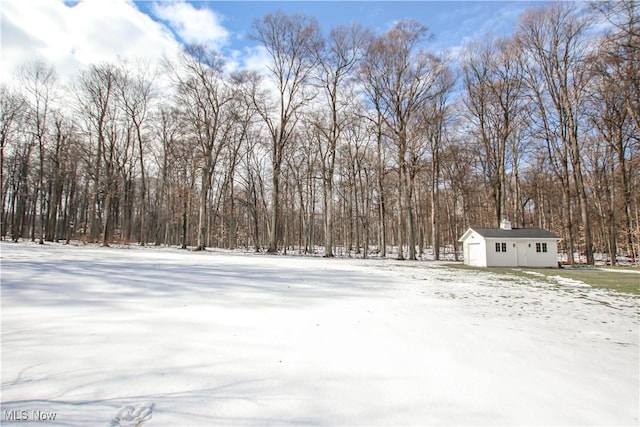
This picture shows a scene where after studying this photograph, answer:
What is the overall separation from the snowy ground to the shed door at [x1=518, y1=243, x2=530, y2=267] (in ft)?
53.2

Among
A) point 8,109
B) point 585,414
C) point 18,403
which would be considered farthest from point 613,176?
point 8,109

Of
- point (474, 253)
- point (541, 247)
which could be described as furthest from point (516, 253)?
point (474, 253)

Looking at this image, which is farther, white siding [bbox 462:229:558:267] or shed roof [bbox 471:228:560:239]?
shed roof [bbox 471:228:560:239]

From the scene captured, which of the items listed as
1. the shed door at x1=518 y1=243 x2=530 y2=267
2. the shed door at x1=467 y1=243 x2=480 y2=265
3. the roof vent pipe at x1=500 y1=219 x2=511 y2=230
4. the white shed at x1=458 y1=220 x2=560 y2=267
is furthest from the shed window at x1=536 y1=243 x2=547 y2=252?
the shed door at x1=467 y1=243 x2=480 y2=265

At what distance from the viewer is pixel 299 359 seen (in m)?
3.61

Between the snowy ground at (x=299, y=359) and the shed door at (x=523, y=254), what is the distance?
1621 centimetres

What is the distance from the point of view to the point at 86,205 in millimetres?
34812

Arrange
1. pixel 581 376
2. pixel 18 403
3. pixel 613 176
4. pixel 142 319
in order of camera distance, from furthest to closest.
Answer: pixel 613 176 → pixel 142 319 → pixel 581 376 → pixel 18 403

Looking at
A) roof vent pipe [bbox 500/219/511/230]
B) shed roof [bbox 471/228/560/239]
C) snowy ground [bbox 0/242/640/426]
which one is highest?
roof vent pipe [bbox 500/219/511/230]

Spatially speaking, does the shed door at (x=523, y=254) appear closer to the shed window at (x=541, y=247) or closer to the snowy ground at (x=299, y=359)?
the shed window at (x=541, y=247)

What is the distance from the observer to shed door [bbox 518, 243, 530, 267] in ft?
68.9

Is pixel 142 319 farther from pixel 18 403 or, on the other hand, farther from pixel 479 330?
pixel 479 330

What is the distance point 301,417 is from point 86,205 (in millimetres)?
42087

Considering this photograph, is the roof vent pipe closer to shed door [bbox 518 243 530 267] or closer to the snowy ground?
shed door [bbox 518 243 530 267]
